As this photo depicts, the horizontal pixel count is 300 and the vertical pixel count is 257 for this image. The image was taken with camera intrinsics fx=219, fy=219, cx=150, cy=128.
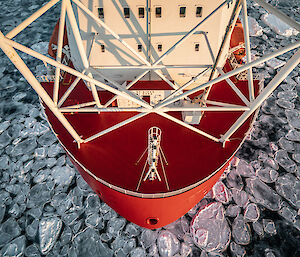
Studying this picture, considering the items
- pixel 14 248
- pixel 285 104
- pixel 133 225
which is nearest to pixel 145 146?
pixel 133 225

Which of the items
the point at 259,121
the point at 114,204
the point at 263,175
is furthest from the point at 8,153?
the point at 259,121

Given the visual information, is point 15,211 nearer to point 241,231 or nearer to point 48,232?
point 48,232

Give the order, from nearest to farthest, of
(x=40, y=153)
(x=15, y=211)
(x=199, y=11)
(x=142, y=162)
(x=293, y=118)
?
(x=199, y=11)
(x=142, y=162)
(x=15, y=211)
(x=40, y=153)
(x=293, y=118)

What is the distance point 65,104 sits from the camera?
10.3 metres

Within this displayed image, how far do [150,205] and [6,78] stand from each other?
45.2ft

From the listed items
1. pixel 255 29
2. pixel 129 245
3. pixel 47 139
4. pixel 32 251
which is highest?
pixel 255 29

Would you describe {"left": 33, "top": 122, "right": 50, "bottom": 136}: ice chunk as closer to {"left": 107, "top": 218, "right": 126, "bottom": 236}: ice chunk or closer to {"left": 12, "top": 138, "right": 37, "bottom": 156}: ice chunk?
{"left": 12, "top": 138, "right": 37, "bottom": 156}: ice chunk

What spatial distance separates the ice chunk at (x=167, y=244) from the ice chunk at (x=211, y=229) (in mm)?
851

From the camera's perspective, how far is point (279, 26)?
18.0 meters

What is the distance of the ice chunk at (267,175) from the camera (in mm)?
10781

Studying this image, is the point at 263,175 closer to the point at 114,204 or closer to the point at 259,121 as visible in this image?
the point at 259,121

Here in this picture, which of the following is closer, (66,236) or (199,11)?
(199,11)

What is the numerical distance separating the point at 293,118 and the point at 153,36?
10.0 meters

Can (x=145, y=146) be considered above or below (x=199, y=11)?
below
